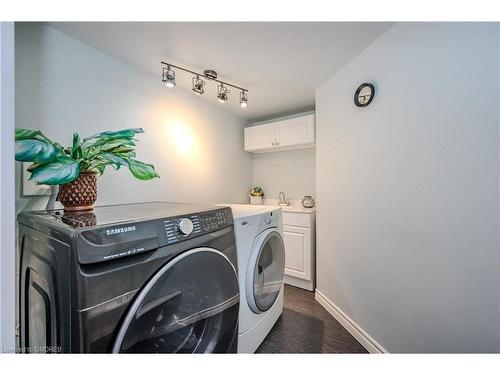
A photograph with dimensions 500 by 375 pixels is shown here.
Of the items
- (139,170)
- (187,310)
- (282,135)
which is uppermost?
(282,135)

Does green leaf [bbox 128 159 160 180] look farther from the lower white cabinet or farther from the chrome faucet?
the chrome faucet

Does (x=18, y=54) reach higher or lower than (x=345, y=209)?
higher

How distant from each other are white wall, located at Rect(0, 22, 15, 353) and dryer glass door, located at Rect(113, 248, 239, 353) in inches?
10.9

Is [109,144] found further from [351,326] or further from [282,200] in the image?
[282,200]

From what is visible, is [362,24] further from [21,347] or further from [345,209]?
[21,347]

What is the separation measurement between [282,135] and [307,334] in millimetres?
1989

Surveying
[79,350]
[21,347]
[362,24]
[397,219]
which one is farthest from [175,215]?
[362,24]

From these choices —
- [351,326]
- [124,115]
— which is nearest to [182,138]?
[124,115]

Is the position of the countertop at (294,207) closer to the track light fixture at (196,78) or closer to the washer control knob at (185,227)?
the track light fixture at (196,78)

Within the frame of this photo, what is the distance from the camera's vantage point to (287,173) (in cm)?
277

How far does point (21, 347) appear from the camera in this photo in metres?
0.81

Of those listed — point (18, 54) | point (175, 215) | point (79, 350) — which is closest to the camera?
point (79, 350)
